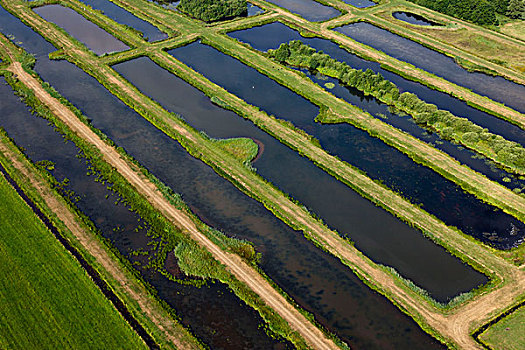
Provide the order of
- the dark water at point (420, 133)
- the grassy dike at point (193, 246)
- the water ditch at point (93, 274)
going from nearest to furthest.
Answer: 1. the water ditch at point (93, 274)
2. the grassy dike at point (193, 246)
3. the dark water at point (420, 133)

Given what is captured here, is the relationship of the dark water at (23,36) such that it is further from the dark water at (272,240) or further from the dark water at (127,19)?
the dark water at (272,240)

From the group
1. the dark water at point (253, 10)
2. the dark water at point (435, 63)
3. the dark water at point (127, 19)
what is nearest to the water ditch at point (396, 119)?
the dark water at point (435, 63)

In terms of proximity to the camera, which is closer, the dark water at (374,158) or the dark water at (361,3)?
the dark water at (374,158)

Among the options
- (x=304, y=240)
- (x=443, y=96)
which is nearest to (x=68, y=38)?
(x=304, y=240)

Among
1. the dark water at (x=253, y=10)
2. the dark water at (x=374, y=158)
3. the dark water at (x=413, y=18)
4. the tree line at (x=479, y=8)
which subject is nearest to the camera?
the dark water at (x=374, y=158)

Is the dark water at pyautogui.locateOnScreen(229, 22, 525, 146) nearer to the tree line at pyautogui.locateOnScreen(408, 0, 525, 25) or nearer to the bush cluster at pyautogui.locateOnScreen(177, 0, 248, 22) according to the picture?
the bush cluster at pyautogui.locateOnScreen(177, 0, 248, 22)

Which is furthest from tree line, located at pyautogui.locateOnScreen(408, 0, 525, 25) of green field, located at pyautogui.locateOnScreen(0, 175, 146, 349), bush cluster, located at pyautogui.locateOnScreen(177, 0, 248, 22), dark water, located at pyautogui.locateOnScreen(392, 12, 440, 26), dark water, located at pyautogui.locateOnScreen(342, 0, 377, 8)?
green field, located at pyautogui.locateOnScreen(0, 175, 146, 349)

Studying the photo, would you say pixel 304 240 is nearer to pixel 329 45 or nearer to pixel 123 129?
pixel 123 129
